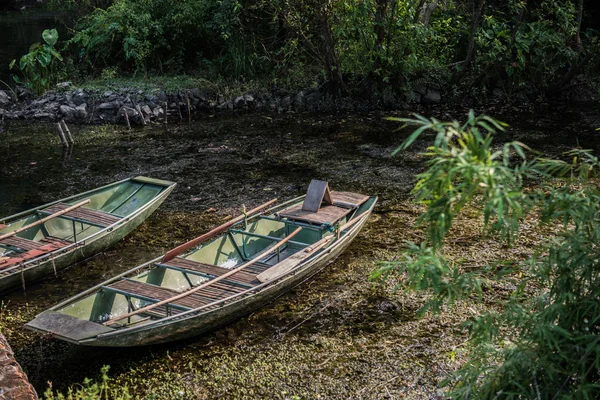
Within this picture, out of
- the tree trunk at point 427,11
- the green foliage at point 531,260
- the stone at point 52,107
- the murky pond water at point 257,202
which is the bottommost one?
the murky pond water at point 257,202

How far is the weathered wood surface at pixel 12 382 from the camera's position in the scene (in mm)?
5043

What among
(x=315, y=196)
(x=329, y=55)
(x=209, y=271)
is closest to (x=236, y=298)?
(x=209, y=271)

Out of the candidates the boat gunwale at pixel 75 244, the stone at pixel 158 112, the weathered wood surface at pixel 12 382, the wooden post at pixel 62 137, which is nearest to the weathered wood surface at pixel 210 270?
the boat gunwale at pixel 75 244

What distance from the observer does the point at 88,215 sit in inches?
383

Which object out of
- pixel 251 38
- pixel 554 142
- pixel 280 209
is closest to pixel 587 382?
pixel 280 209

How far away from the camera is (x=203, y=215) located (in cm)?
1105

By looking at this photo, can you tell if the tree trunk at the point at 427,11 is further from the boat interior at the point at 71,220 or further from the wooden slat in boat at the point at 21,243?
the wooden slat in boat at the point at 21,243

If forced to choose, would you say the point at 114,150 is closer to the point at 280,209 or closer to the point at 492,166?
the point at 280,209

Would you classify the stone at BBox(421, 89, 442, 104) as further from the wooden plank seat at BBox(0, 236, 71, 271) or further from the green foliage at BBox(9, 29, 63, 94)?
the wooden plank seat at BBox(0, 236, 71, 271)

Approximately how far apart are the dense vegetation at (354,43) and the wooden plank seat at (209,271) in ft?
30.3

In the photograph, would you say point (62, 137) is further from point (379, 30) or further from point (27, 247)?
point (379, 30)

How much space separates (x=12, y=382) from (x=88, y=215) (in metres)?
4.85

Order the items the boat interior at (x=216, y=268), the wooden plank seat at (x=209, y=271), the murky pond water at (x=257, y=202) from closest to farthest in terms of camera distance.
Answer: the murky pond water at (x=257, y=202), the boat interior at (x=216, y=268), the wooden plank seat at (x=209, y=271)

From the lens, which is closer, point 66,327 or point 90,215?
point 66,327
